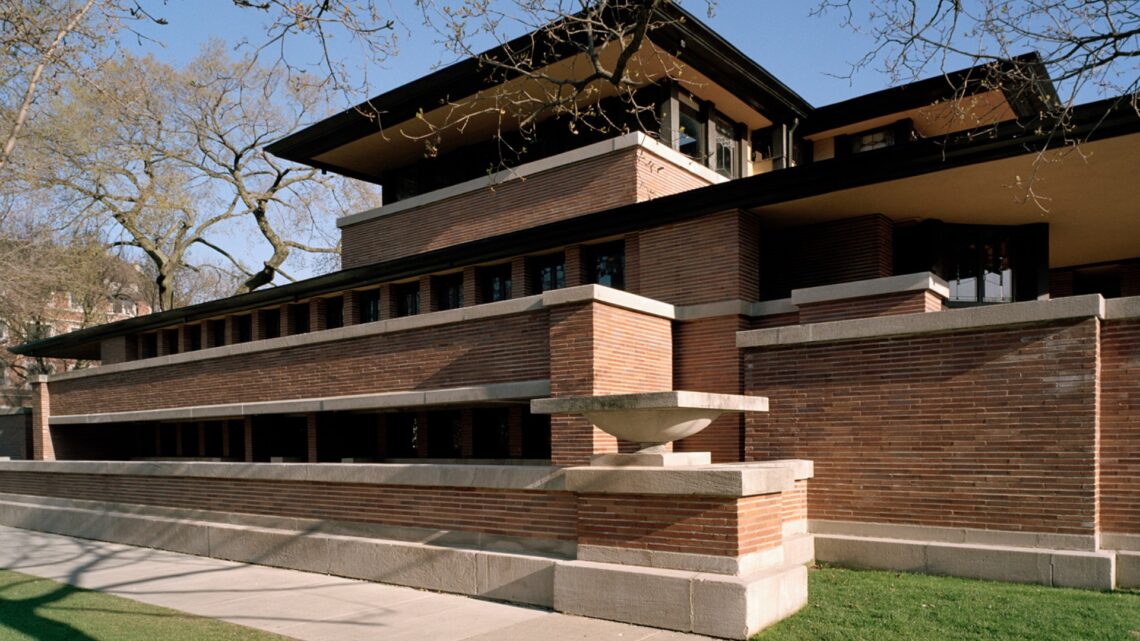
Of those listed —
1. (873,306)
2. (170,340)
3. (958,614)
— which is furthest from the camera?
(170,340)

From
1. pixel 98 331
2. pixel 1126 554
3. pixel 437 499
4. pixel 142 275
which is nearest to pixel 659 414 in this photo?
pixel 437 499

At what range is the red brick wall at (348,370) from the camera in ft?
48.3

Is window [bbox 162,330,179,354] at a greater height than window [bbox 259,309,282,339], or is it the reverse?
window [bbox 259,309,282,339]

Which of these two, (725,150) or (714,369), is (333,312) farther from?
(714,369)

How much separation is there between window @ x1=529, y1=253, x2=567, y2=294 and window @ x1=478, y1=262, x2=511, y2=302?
35.3 inches

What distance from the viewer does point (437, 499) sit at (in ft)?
38.3

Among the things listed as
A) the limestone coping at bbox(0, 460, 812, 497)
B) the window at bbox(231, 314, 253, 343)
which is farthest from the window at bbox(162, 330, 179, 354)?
the limestone coping at bbox(0, 460, 812, 497)

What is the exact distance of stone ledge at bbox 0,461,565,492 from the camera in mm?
10547

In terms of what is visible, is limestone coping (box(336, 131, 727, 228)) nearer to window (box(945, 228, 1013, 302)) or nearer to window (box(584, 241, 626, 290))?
window (box(584, 241, 626, 290))

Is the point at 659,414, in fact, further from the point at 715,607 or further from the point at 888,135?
the point at 888,135

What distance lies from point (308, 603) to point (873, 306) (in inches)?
350

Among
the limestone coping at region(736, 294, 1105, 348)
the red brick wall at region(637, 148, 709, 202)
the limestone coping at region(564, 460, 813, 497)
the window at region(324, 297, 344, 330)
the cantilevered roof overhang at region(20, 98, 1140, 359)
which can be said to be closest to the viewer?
the limestone coping at region(564, 460, 813, 497)

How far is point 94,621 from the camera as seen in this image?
989 cm

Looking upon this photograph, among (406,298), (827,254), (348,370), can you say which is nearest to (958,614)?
(827,254)
